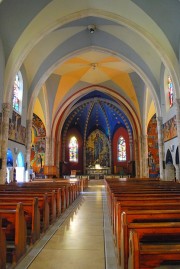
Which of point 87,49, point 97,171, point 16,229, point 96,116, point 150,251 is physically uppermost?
point 87,49

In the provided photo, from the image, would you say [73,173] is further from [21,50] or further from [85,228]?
[85,228]

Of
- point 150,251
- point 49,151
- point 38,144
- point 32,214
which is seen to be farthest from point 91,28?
point 38,144

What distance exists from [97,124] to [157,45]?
65.8 ft

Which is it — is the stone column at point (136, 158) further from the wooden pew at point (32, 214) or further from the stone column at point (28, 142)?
the wooden pew at point (32, 214)

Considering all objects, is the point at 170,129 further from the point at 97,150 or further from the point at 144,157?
the point at 97,150

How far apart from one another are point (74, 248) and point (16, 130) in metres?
10.9

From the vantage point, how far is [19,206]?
322cm

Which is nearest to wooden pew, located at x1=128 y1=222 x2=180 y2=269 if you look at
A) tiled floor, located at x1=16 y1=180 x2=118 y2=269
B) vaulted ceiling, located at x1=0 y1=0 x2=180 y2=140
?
tiled floor, located at x1=16 y1=180 x2=118 y2=269

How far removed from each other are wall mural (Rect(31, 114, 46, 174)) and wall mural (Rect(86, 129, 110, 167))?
24.6 feet

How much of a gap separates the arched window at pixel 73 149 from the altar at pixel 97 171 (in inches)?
98.6

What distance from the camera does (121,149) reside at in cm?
2938

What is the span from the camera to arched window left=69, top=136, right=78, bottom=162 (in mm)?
29734

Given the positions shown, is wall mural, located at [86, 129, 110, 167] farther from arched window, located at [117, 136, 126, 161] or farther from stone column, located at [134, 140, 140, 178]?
stone column, located at [134, 140, 140, 178]

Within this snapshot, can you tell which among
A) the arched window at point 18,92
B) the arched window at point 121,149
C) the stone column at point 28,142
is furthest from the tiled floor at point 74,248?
the arched window at point 121,149
